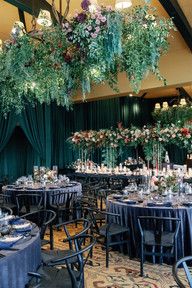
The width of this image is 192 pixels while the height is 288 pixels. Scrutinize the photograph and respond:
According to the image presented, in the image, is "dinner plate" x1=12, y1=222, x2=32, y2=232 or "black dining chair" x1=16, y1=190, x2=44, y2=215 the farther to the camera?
"black dining chair" x1=16, y1=190, x2=44, y2=215

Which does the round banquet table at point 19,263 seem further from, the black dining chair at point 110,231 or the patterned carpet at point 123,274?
the black dining chair at point 110,231

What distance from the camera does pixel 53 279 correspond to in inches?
122

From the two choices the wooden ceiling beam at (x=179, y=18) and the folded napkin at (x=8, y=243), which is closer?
the folded napkin at (x=8, y=243)

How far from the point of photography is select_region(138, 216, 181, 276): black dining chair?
178 inches

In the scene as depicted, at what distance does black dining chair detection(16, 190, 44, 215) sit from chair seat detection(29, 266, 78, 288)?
3.13 metres

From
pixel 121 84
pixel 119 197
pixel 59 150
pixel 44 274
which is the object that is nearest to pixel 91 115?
pixel 59 150

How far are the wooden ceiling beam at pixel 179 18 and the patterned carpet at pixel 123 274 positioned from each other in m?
5.70

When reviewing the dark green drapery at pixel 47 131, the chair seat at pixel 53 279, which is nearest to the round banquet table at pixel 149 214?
the chair seat at pixel 53 279

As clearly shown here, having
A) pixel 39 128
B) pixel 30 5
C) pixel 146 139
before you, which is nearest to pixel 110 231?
pixel 146 139

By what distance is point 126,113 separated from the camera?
695 inches

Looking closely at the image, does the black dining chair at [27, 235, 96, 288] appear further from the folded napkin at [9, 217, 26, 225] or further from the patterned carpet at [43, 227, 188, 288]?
the patterned carpet at [43, 227, 188, 288]

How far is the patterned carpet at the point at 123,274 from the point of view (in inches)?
164

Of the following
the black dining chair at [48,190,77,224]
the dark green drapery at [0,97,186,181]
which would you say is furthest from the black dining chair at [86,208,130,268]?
the dark green drapery at [0,97,186,181]

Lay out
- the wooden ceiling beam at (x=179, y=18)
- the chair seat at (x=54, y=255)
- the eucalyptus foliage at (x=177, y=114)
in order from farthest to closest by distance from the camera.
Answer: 1. the eucalyptus foliage at (x=177, y=114)
2. the wooden ceiling beam at (x=179, y=18)
3. the chair seat at (x=54, y=255)
